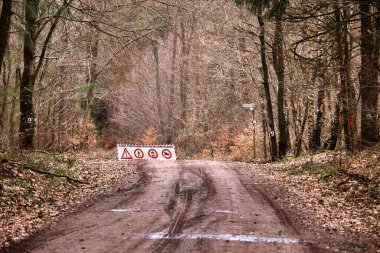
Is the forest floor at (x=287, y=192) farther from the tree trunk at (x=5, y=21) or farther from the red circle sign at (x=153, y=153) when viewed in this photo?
the red circle sign at (x=153, y=153)

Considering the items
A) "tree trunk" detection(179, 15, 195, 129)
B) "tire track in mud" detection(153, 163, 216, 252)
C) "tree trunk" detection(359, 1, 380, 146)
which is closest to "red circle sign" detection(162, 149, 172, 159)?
"tire track in mud" detection(153, 163, 216, 252)

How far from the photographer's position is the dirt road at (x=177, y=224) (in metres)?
7.48

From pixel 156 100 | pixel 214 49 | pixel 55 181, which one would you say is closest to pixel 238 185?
pixel 55 181

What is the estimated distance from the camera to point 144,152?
87.5ft

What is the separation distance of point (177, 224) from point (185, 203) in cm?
215

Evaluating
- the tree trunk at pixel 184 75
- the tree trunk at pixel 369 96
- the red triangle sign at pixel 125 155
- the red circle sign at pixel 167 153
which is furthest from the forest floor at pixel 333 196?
the tree trunk at pixel 184 75

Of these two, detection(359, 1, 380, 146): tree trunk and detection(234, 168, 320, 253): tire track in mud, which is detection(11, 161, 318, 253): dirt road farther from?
detection(359, 1, 380, 146): tree trunk

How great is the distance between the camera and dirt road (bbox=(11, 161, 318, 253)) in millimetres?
7477

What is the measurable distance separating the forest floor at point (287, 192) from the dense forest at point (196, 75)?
5.66 feet

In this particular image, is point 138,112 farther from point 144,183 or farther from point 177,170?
point 144,183

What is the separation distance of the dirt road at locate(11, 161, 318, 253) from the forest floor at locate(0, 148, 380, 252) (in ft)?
1.55

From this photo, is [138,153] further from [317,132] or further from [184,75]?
[184,75]

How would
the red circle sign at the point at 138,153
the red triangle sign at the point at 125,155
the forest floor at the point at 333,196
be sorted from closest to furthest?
1. the forest floor at the point at 333,196
2. the red triangle sign at the point at 125,155
3. the red circle sign at the point at 138,153

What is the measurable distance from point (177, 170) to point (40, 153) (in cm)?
520
